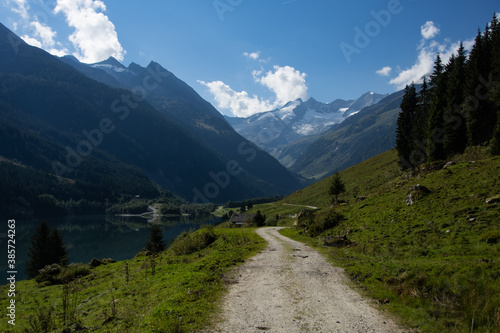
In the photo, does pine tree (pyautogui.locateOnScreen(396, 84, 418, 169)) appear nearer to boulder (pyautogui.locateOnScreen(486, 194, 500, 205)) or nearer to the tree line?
the tree line

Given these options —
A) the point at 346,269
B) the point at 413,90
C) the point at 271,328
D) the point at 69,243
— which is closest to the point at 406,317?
the point at 271,328

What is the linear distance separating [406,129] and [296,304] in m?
77.0

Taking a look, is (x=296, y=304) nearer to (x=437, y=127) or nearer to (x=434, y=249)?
(x=434, y=249)

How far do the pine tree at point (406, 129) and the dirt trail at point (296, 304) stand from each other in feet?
217

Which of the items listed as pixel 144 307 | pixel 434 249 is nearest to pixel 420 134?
pixel 434 249

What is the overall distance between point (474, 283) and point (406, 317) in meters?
3.36

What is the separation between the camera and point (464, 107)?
48438 mm

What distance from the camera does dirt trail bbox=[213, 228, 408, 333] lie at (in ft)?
31.8

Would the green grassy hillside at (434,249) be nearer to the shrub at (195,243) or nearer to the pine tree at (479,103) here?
the pine tree at (479,103)

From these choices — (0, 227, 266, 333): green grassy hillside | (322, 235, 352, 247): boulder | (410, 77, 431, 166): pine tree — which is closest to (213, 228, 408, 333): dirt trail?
(0, 227, 266, 333): green grassy hillside

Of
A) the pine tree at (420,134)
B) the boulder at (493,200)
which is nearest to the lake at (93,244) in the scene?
the pine tree at (420,134)

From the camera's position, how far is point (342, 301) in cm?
1208

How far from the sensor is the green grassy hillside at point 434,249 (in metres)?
10.3

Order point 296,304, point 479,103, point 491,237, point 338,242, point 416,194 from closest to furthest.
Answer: point 296,304 → point 491,237 → point 338,242 → point 416,194 → point 479,103
